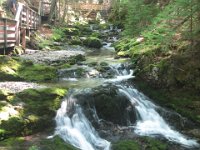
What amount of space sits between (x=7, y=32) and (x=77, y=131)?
8873mm

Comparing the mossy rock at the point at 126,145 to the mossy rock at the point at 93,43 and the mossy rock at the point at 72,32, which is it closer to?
the mossy rock at the point at 93,43

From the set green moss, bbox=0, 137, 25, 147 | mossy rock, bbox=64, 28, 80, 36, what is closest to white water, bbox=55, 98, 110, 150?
green moss, bbox=0, 137, 25, 147

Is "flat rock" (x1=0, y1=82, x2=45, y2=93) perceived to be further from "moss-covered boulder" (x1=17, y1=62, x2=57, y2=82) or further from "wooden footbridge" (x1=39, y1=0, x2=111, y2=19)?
"wooden footbridge" (x1=39, y1=0, x2=111, y2=19)

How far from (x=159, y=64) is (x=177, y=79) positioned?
105 centimetres

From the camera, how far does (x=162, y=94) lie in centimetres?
1290

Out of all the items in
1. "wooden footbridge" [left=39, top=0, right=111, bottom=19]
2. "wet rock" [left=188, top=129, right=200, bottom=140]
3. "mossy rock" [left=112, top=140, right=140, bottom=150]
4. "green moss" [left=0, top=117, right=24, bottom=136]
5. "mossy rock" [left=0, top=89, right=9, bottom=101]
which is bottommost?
"wet rock" [left=188, top=129, right=200, bottom=140]

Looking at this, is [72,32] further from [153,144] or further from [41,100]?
[153,144]

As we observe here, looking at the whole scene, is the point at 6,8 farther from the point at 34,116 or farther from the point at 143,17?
the point at 34,116

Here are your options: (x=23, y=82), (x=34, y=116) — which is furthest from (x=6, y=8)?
(x=34, y=116)

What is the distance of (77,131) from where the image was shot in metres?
9.73

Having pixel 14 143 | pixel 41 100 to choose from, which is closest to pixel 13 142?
pixel 14 143

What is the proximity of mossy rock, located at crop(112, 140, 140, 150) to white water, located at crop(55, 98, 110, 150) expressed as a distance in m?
0.24

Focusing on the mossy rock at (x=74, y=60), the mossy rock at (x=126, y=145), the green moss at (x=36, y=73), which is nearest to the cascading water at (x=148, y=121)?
the mossy rock at (x=126, y=145)

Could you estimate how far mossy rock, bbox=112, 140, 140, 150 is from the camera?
8.95 metres
